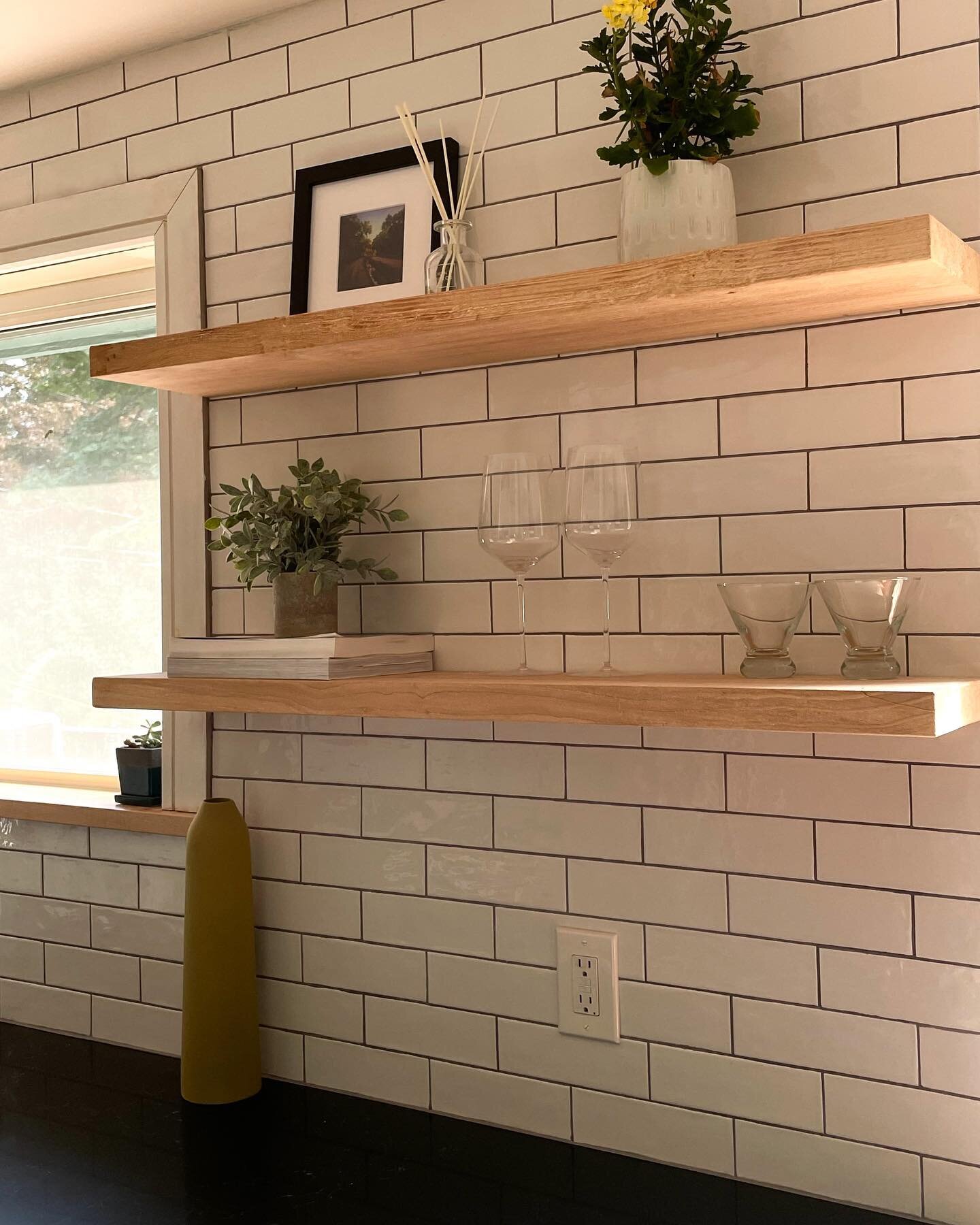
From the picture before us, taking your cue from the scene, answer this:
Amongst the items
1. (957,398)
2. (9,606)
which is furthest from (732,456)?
(9,606)

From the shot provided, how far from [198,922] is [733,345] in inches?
41.5

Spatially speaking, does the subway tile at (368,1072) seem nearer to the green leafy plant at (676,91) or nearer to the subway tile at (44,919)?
the subway tile at (44,919)

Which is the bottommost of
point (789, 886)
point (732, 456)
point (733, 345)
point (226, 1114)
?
point (226, 1114)

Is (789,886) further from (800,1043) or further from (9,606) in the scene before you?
(9,606)

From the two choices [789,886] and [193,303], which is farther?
[193,303]

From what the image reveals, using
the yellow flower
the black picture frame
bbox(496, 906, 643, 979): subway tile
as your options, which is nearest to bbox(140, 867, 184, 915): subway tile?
bbox(496, 906, 643, 979): subway tile

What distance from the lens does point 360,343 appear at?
1.36 m

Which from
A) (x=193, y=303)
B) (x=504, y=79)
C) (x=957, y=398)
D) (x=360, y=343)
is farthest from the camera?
(x=193, y=303)

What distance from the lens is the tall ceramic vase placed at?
5.27 ft

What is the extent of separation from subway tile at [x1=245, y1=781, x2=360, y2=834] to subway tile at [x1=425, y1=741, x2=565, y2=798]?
0.47ft

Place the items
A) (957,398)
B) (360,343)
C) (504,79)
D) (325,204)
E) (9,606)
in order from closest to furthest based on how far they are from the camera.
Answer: (957,398), (360,343), (504,79), (325,204), (9,606)

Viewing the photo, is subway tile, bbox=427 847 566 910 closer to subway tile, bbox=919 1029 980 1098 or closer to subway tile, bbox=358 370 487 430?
subway tile, bbox=919 1029 980 1098

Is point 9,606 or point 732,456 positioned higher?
point 732,456

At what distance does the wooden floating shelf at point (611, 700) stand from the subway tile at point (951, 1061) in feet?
1.25
